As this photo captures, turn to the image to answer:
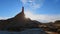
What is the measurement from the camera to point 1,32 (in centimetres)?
922

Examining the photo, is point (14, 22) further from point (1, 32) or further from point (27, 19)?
point (1, 32)

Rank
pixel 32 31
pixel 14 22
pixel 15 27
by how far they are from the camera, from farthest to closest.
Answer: pixel 14 22 < pixel 15 27 < pixel 32 31

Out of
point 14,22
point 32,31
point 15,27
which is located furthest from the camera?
point 14,22

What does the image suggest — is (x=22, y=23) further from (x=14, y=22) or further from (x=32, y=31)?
(x=32, y=31)

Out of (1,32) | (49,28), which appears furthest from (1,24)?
(49,28)

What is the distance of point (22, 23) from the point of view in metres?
11.3

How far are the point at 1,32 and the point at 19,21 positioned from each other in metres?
2.76

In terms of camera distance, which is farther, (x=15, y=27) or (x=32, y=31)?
(x=15, y=27)

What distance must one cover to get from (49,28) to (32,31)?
3.34 m

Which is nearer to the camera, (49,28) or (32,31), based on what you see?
(32,31)

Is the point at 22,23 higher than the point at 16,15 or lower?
lower

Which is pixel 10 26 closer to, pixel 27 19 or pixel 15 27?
pixel 15 27

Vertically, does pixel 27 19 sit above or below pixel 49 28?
above

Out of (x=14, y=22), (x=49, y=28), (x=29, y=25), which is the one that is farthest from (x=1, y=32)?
(x=49, y=28)
